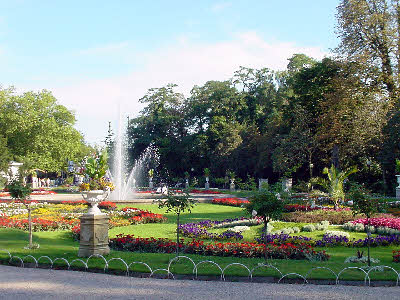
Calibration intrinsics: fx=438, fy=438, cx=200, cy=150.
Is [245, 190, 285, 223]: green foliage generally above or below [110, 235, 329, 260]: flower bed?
above

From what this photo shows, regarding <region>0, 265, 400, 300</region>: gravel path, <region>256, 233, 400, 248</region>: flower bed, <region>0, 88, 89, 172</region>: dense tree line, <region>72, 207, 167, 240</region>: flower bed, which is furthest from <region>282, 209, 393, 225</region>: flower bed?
<region>0, 88, 89, 172</region>: dense tree line

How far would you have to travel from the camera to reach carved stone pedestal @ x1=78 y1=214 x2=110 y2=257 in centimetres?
1053

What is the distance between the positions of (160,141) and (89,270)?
4426 centimetres

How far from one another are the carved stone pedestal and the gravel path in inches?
67.9

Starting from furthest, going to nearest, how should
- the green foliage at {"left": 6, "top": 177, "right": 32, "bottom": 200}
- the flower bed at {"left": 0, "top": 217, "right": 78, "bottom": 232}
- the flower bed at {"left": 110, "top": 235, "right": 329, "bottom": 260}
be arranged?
the flower bed at {"left": 0, "top": 217, "right": 78, "bottom": 232} → the green foliage at {"left": 6, "top": 177, "right": 32, "bottom": 200} → the flower bed at {"left": 110, "top": 235, "right": 329, "bottom": 260}

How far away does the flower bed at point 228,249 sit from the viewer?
1072 centimetres

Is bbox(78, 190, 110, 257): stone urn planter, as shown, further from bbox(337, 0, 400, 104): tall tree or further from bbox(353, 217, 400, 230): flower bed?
bbox(337, 0, 400, 104): tall tree

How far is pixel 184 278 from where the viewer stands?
8.69 metres

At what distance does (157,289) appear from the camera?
7.75 meters

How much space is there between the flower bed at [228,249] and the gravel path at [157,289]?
8.76 feet

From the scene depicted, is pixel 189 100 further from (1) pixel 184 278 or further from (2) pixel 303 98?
(1) pixel 184 278

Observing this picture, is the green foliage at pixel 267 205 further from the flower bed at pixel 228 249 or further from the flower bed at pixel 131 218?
the flower bed at pixel 131 218

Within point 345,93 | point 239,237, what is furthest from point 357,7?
point 239,237

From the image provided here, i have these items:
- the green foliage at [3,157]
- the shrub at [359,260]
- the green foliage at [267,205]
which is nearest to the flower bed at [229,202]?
the shrub at [359,260]
